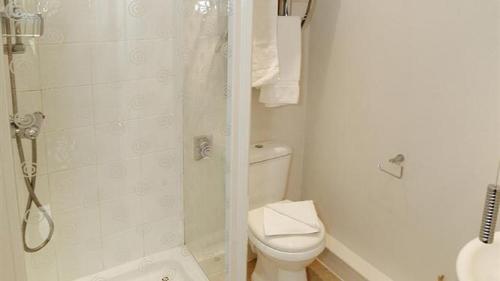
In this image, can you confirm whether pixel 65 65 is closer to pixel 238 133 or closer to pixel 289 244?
pixel 238 133

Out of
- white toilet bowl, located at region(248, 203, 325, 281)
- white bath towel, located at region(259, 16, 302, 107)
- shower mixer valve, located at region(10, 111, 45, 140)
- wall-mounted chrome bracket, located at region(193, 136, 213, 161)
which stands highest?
white bath towel, located at region(259, 16, 302, 107)

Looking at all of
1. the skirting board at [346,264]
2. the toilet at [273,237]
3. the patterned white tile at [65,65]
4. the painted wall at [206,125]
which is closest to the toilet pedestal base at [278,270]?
the toilet at [273,237]

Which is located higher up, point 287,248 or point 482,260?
point 482,260

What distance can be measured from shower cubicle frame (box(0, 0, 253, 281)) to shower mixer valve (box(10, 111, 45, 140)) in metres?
0.18

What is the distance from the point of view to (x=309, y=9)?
258 cm

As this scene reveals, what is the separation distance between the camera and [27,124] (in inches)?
62.1

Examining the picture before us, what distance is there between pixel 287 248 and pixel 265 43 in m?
0.99

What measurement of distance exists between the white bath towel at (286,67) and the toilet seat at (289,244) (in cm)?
66

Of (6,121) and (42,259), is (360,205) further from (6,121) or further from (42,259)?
(6,121)

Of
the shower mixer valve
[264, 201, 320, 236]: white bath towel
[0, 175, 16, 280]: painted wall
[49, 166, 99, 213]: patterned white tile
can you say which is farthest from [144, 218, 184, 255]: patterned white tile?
[0, 175, 16, 280]: painted wall

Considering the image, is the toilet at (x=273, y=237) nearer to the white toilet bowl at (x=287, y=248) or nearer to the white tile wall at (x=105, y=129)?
the white toilet bowl at (x=287, y=248)

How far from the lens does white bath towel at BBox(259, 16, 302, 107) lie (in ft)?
7.74

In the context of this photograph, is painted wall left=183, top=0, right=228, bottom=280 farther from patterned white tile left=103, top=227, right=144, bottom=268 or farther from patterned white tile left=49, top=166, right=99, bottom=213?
patterned white tile left=49, top=166, right=99, bottom=213

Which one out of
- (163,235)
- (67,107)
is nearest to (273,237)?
(163,235)
